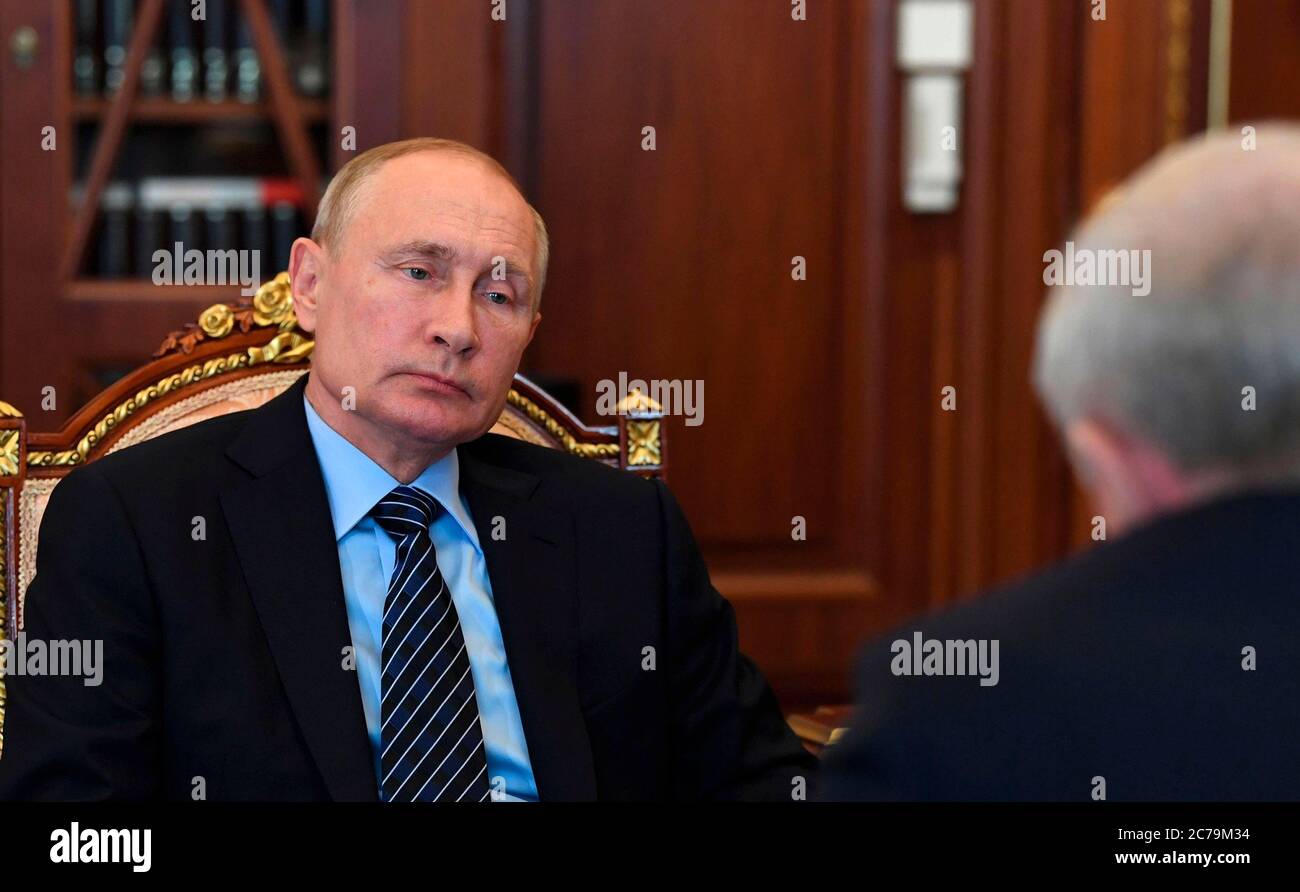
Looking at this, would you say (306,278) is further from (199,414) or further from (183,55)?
(183,55)

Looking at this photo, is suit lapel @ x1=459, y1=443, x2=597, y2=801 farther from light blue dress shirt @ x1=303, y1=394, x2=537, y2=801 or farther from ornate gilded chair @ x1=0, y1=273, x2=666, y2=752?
ornate gilded chair @ x1=0, y1=273, x2=666, y2=752

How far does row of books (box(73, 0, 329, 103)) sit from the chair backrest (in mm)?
1464

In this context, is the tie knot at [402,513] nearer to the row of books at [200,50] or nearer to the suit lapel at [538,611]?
the suit lapel at [538,611]

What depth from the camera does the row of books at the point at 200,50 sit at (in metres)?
3.04

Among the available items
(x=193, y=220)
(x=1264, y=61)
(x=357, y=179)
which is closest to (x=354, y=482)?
(x=357, y=179)

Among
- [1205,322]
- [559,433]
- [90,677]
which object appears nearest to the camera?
[1205,322]

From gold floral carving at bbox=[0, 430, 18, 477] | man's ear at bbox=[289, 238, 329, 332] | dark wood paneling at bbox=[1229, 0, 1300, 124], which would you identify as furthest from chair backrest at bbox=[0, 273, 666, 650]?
dark wood paneling at bbox=[1229, 0, 1300, 124]

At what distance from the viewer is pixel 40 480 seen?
167 centimetres

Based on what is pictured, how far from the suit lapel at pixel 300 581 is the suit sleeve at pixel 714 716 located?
368 mm

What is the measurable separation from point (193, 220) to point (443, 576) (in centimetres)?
187

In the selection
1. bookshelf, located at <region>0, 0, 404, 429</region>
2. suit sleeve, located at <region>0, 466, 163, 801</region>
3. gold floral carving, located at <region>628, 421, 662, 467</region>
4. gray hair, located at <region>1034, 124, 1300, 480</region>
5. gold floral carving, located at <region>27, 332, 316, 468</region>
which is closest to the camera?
gray hair, located at <region>1034, 124, 1300, 480</region>

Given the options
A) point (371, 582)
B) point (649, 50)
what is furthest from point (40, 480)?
point (649, 50)

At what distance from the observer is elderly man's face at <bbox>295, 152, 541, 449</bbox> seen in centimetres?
151

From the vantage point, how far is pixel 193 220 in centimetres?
313
